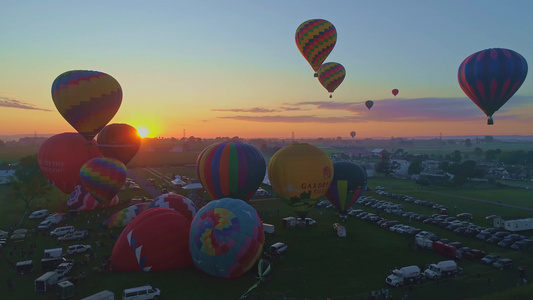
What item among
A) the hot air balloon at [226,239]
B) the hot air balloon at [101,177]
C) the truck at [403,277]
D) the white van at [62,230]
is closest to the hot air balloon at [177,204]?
the hot air balloon at [226,239]

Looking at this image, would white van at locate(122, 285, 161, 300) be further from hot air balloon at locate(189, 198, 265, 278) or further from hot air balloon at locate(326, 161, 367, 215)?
hot air balloon at locate(326, 161, 367, 215)

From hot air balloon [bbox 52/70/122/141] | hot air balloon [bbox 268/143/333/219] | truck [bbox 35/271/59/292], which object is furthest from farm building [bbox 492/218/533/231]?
hot air balloon [bbox 52/70/122/141]

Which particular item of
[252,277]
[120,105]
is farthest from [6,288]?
[120,105]

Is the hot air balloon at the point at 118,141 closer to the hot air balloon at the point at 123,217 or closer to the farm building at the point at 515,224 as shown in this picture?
the hot air balloon at the point at 123,217

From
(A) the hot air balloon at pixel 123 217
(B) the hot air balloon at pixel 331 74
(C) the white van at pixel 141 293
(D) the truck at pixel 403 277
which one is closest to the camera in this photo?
(C) the white van at pixel 141 293

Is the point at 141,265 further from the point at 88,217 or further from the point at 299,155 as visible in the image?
the point at 88,217

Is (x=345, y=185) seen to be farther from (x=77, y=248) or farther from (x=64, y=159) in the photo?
(x=64, y=159)

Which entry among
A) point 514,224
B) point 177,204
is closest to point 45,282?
point 177,204
